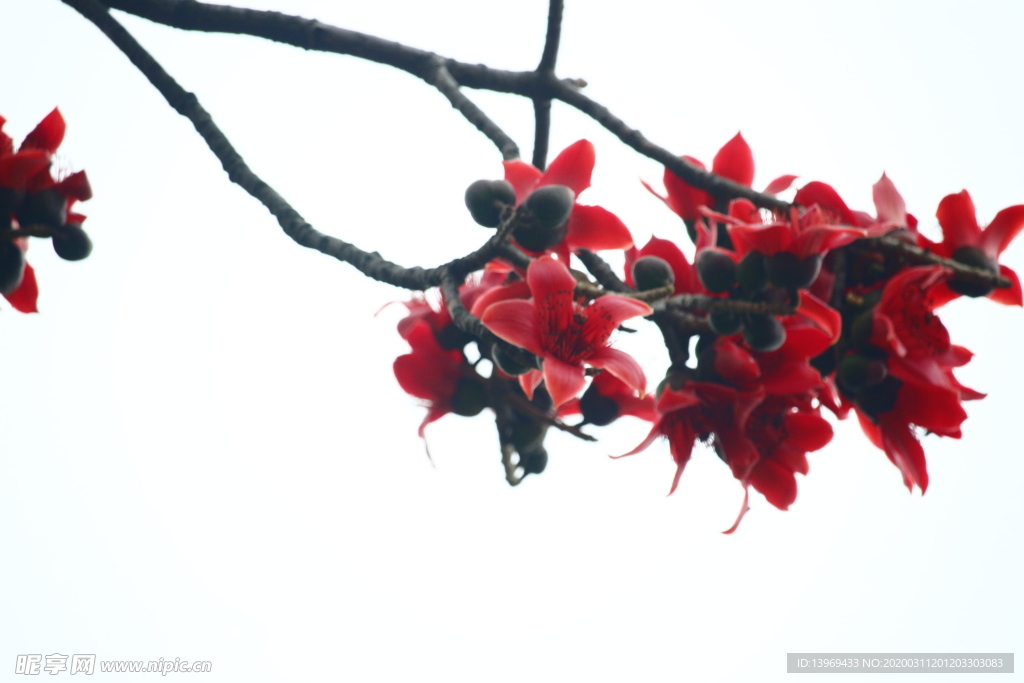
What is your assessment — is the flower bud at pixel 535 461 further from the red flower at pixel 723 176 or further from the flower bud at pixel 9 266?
the flower bud at pixel 9 266

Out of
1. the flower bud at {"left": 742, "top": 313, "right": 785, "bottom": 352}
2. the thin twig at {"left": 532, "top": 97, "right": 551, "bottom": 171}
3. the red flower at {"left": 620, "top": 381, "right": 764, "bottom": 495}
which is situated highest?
the thin twig at {"left": 532, "top": 97, "right": 551, "bottom": 171}

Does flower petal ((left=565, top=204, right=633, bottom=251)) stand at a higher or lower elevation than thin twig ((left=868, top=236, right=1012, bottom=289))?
higher

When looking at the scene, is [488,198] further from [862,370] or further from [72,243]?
[72,243]

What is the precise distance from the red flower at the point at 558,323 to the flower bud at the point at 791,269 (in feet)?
0.36

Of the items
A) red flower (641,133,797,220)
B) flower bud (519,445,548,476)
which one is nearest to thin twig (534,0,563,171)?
red flower (641,133,797,220)

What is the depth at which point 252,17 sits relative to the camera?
124 centimetres

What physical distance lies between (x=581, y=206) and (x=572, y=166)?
0.04m

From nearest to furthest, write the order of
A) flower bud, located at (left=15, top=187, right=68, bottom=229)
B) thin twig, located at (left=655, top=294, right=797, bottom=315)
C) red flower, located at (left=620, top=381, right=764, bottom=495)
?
thin twig, located at (left=655, top=294, right=797, bottom=315) → red flower, located at (left=620, top=381, right=764, bottom=495) → flower bud, located at (left=15, top=187, right=68, bottom=229)

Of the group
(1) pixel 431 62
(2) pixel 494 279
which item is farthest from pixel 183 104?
(2) pixel 494 279

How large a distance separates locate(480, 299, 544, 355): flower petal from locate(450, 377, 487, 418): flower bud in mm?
128

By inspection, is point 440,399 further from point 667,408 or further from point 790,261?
point 790,261

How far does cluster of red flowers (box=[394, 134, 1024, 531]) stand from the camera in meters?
0.67

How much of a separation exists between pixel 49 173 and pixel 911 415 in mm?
977

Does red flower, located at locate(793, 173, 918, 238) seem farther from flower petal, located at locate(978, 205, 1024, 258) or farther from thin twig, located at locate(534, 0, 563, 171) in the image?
thin twig, located at locate(534, 0, 563, 171)
